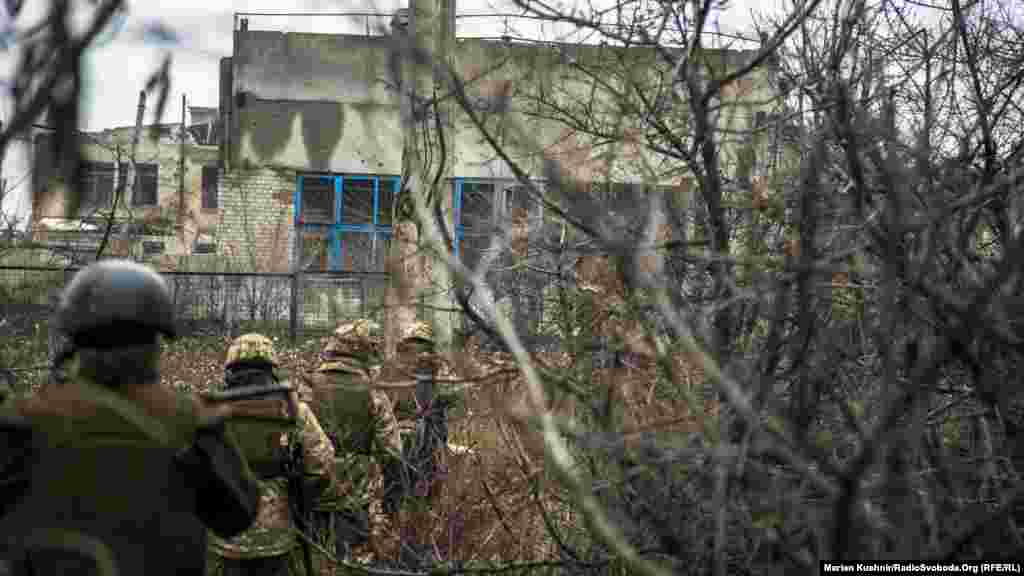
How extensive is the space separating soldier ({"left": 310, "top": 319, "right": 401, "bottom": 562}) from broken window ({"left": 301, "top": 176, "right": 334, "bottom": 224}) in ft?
49.8

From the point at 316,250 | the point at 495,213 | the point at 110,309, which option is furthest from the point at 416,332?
the point at 316,250

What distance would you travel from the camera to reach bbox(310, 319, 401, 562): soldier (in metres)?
5.42

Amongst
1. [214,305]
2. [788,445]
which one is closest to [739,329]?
[788,445]

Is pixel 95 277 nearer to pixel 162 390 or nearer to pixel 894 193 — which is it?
pixel 162 390

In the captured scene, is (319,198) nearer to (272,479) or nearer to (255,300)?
(255,300)

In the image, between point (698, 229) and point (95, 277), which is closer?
point (95, 277)

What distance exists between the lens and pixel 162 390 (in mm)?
3012

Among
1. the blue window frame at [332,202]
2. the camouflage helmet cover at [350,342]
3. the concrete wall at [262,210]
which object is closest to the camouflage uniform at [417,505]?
the camouflage helmet cover at [350,342]

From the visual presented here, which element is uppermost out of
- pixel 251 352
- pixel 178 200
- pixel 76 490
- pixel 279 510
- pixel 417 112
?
pixel 178 200

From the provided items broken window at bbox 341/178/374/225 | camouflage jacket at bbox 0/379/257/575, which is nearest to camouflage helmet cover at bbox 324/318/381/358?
camouflage jacket at bbox 0/379/257/575

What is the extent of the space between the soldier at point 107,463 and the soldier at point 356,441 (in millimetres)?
2455

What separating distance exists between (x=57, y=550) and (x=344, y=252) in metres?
17.0

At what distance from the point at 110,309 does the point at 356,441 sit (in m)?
2.91

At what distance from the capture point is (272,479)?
5211 millimetres
